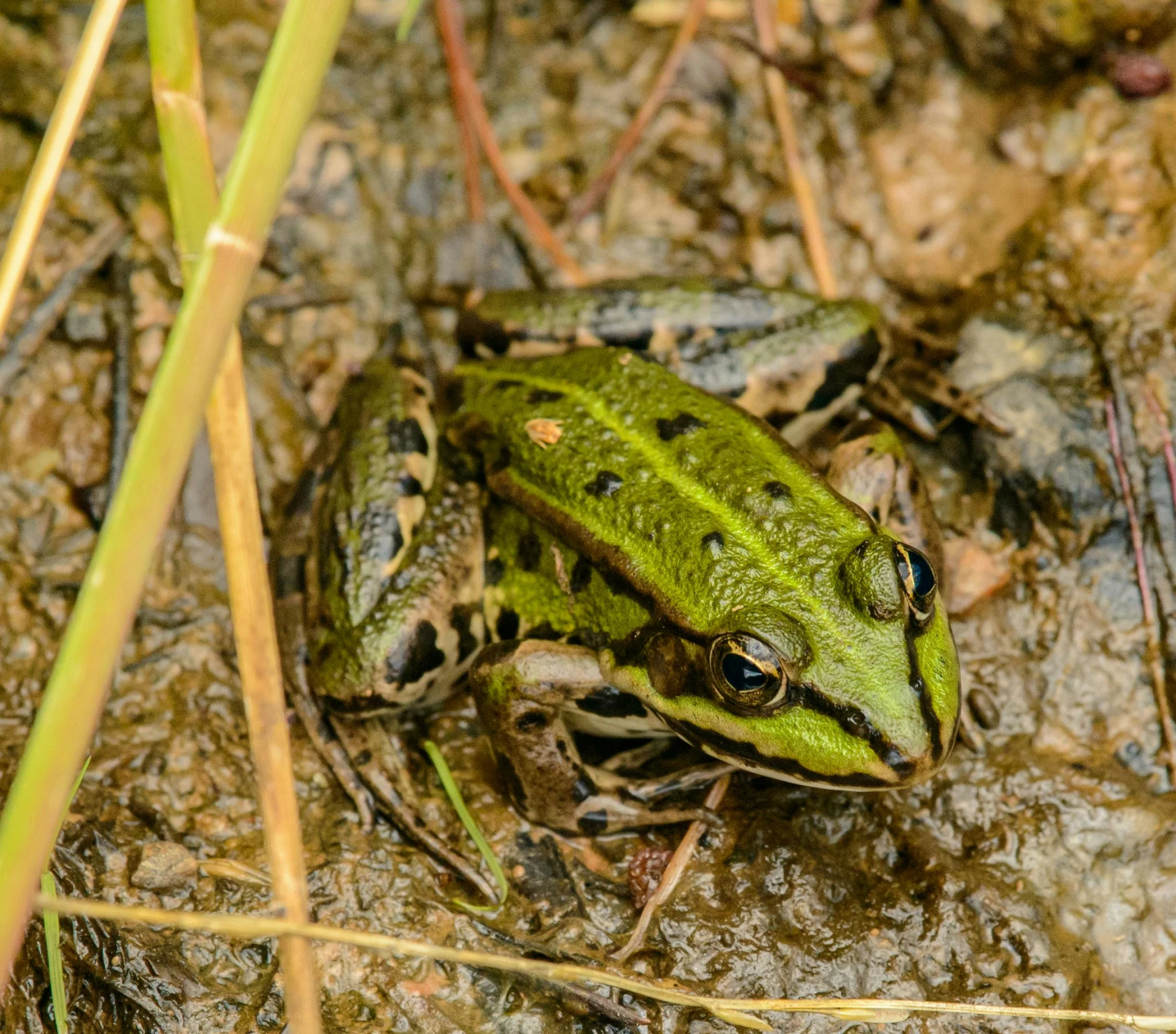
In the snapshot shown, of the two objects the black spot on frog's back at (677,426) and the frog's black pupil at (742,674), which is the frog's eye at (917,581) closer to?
the frog's black pupil at (742,674)

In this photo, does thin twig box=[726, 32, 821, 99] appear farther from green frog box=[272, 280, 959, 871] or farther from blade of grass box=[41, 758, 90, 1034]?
blade of grass box=[41, 758, 90, 1034]

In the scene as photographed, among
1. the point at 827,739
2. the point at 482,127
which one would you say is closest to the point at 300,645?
the point at 827,739

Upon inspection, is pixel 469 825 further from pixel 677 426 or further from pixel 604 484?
pixel 677 426

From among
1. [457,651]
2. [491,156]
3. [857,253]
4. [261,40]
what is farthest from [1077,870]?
[261,40]

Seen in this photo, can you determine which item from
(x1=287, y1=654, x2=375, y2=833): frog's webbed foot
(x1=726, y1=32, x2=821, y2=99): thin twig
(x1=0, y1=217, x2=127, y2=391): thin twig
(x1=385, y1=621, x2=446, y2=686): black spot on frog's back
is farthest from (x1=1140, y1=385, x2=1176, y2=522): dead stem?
(x1=0, y1=217, x2=127, y2=391): thin twig

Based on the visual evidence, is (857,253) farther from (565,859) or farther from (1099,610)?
(565,859)

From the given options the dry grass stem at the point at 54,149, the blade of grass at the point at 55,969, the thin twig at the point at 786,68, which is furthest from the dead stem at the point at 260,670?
the thin twig at the point at 786,68
